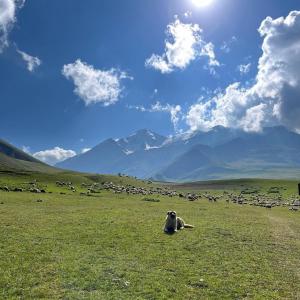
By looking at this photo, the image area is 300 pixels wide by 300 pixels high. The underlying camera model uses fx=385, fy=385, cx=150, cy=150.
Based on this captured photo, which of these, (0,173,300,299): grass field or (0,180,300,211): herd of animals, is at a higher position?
(0,180,300,211): herd of animals

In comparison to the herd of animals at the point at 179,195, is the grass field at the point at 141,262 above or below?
below

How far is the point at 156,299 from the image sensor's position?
16516 mm

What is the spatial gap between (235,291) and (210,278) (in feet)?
6.93

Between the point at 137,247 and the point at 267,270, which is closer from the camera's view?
the point at 267,270

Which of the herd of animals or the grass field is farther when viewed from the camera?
the herd of animals

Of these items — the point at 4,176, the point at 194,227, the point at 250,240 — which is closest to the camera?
the point at 250,240

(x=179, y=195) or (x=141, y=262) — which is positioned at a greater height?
(x=179, y=195)

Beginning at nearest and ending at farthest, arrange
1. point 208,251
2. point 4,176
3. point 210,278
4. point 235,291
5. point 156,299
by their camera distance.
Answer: point 156,299, point 235,291, point 210,278, point 208,251, point 4,176

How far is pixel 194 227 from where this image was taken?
39.3 m

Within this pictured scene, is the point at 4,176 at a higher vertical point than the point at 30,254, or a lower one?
higher

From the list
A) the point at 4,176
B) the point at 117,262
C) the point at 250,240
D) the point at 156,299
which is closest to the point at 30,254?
the point at 117,262

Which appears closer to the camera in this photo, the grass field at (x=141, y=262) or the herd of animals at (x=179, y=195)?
the grass field at (x=141, y=262)

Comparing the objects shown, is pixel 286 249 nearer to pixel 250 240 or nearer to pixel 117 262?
pixel 250 240

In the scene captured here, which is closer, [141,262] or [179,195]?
[141,262]
